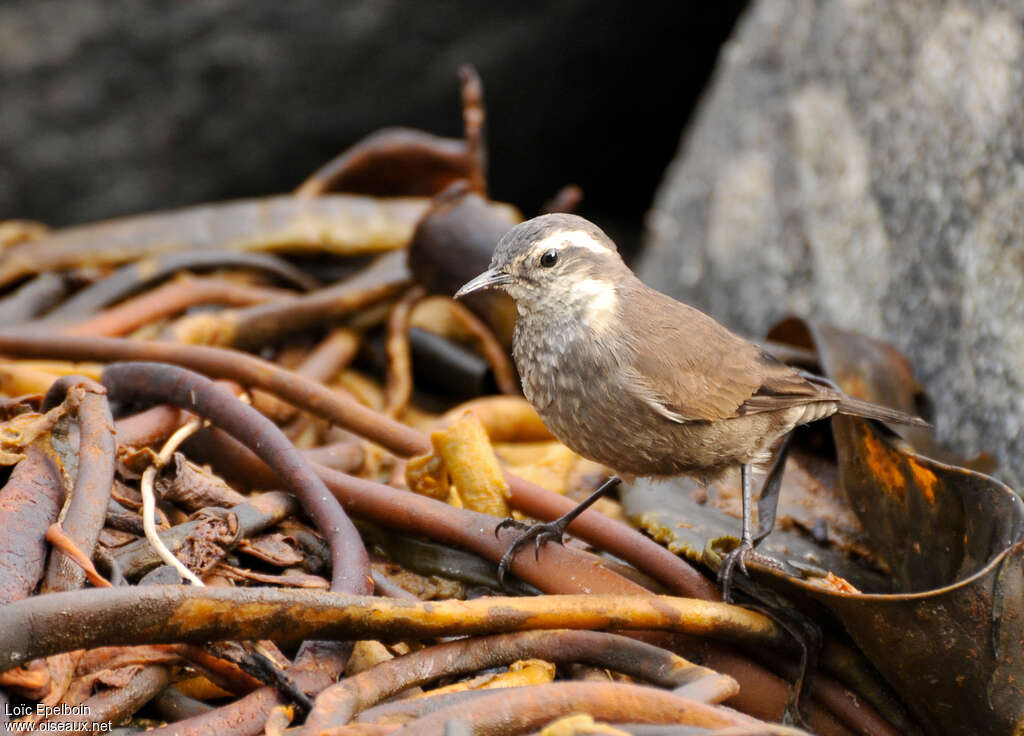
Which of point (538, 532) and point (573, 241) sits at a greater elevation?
point (573, 241)

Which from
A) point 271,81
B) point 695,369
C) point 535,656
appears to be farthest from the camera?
point 271,81

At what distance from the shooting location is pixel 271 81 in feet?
21.4

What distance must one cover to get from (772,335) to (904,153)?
1.05 meters

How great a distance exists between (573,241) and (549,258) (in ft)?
0.37

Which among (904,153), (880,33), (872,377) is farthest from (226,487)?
(880,33)

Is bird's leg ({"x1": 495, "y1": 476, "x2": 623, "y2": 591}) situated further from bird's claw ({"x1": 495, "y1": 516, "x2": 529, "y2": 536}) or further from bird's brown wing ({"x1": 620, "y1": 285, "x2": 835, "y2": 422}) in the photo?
bird's brown wing ({"x1": 620, "y1": 285, "x2": 835, "y2": 422})

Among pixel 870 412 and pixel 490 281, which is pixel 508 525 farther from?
pixel 870 412

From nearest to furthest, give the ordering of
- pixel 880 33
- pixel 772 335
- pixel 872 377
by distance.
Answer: pixel 872 377 < pixel 772 335 < pixel 880 33

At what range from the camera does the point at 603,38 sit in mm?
7270

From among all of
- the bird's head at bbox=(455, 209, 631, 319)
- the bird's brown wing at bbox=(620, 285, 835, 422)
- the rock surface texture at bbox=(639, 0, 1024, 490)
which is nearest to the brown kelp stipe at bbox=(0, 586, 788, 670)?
the bird's brown wing at bbox=(620, 285, 835, 422)

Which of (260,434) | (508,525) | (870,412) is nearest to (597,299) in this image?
(508,525)

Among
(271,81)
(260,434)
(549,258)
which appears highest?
(271,81)

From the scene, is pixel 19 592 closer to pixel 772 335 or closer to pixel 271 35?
pixel 772 335

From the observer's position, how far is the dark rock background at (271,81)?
20.0ft
